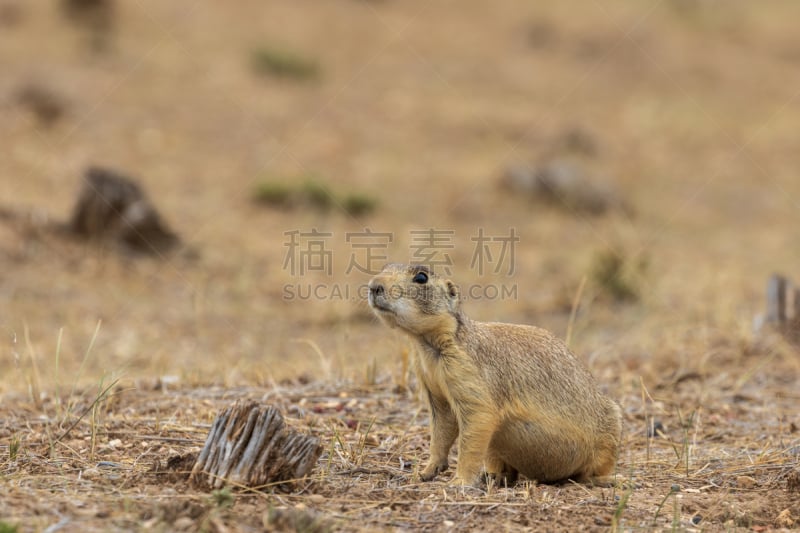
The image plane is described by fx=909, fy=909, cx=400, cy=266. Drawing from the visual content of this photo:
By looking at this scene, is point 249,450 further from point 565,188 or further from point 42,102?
point 42,102

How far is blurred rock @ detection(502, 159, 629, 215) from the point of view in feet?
44.9

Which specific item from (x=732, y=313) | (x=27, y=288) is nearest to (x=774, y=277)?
(x=732, y=313)

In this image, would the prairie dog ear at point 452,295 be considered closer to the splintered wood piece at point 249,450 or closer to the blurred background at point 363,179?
the splintered wood piece at point 249,450

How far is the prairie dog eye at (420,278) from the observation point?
4.39 metres

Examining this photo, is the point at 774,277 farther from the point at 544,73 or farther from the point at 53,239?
the point at 544,73

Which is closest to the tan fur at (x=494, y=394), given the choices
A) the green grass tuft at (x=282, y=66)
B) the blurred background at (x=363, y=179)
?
the blurred background at (x=363, y=179)

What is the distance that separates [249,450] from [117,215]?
23.6 feet

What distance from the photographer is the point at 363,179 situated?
545 inches

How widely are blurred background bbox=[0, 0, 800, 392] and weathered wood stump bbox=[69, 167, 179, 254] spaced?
149 mm

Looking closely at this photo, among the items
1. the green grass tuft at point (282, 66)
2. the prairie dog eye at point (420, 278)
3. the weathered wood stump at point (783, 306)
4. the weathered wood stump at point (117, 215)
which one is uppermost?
the green grass tuft at point (282, 66)

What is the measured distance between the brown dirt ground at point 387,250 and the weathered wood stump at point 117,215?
0.83 ft

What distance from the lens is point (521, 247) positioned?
41.2 ft

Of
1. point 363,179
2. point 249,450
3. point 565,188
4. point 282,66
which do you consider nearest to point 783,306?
point 249,450

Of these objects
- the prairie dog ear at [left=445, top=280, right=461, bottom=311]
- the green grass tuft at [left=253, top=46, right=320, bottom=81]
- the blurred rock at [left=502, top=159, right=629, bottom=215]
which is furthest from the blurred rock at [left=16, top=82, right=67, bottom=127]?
the prairie dog ear at [left=445, top=280, right=461, bottom=311]
